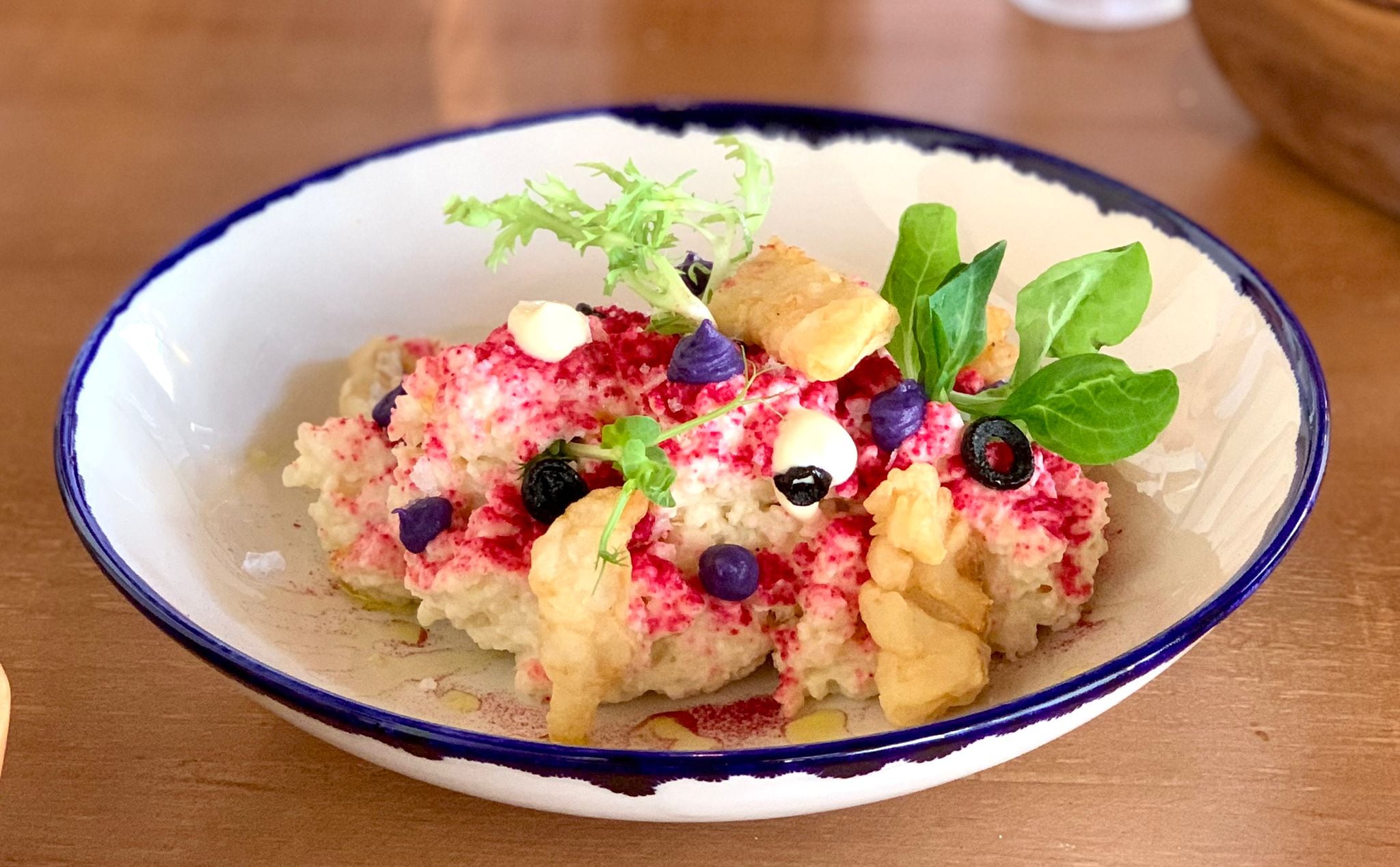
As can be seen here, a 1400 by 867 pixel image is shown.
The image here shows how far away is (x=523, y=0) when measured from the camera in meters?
2.71

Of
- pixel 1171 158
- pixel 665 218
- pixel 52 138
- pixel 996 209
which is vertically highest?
pixel 665 218

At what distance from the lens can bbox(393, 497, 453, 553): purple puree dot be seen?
1.12m

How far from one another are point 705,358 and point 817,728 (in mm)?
303

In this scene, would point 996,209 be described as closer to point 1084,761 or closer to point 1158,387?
point 1158,387

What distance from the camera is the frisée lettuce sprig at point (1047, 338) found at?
1070 mm

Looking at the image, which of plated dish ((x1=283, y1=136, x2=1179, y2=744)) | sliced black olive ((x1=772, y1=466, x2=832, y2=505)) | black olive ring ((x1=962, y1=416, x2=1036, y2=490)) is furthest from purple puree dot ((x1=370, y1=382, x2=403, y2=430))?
black olive ring ((x1=962, y1=416, x2=1036, y2=490))

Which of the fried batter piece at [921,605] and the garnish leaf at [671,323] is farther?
the garnish leaf at [671,323]

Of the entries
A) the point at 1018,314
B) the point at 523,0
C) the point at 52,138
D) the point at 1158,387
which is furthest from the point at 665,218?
the point at 523,0

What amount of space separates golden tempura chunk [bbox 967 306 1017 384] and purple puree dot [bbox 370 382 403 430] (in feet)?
1.75

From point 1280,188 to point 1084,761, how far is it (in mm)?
1194

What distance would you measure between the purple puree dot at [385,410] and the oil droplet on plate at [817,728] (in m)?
0.48

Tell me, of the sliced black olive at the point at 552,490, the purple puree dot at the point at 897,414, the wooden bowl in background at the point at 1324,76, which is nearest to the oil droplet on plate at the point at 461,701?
the sliced black olive at the point at 552,490

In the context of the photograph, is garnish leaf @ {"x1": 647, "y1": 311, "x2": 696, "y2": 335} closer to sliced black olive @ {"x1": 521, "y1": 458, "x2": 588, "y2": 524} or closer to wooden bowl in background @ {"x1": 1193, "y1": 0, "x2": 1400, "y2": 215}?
sliced black olive @ {"x1": 521, "y1": 458, "x2": 588, "y2": 524}

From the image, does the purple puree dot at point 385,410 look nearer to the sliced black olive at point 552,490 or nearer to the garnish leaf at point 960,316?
the sliced black olive at point 552,490
